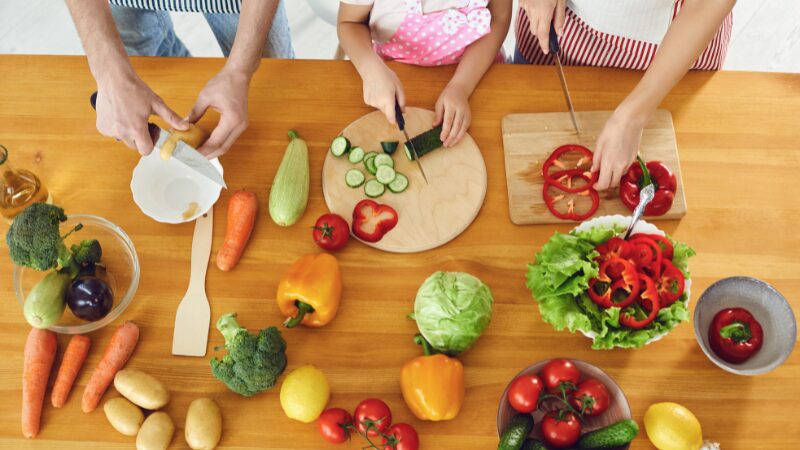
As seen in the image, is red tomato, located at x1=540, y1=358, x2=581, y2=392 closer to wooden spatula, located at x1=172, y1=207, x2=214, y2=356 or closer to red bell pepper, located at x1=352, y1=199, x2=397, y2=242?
red bell pepper, located at x1=352, y1=199, x2=397, y2=242

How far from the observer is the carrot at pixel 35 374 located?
4.73 feet

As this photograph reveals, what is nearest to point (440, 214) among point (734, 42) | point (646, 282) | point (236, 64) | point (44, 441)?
point (646, 282)

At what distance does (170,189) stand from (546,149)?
1095mm

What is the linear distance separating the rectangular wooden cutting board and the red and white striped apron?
0.79 ft

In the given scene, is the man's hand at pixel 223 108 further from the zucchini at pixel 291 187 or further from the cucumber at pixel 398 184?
the cucumber at pixel 398 184

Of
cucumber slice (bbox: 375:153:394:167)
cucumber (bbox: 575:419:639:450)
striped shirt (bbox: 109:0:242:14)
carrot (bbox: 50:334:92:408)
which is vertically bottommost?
carrot (bbox: 50:334:92:408)

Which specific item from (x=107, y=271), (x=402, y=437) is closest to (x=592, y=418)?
(x=402, y=437)

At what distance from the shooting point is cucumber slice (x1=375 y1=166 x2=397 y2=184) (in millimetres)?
1656

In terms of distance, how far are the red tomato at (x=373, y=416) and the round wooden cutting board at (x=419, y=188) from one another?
0.42 metres

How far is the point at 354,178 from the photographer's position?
5.49 ft

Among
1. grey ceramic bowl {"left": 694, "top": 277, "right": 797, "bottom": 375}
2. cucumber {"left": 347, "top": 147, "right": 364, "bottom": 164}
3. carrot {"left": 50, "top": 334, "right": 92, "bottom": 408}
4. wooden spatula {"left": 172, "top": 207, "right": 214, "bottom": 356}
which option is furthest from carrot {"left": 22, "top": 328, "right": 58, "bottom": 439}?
grey ceramic bowl {"left": 694, "top": 277, "right": 797, "bottom": 375}

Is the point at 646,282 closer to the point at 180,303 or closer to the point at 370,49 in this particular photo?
the point at 370,49

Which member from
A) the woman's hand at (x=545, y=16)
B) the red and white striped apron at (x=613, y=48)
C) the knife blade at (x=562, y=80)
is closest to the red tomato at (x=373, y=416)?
the knife blade at (x=562, y=80)

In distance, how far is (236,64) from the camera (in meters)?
1.69
